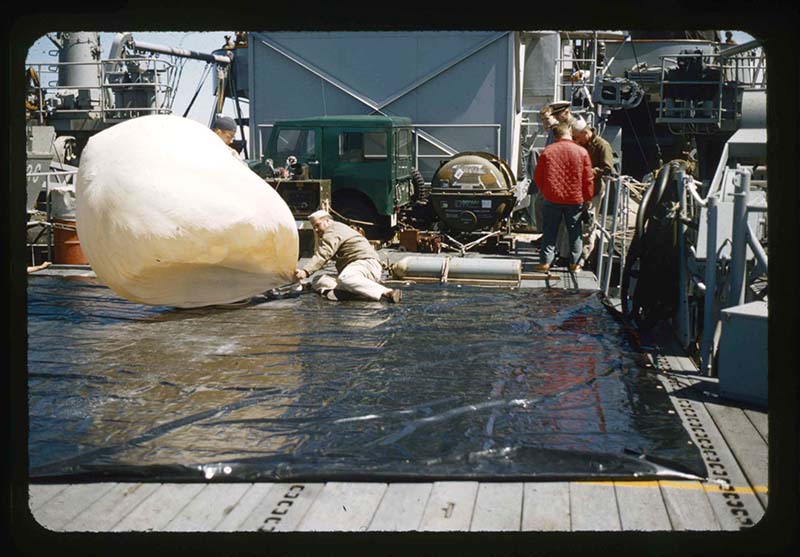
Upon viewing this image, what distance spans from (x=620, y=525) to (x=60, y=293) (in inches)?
292

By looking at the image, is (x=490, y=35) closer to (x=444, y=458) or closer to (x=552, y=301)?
(x=552, y=301)

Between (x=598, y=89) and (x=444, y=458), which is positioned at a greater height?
(x=598, y=89)

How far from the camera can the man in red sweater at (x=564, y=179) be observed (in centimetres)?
1072

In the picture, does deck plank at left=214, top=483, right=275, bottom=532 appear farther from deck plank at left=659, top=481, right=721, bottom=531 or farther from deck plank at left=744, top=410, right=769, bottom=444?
deck plank at left=744, top=410, right=769, bottom=444

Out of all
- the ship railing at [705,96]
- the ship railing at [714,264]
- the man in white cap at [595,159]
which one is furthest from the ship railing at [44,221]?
the ship railing at [705,96]

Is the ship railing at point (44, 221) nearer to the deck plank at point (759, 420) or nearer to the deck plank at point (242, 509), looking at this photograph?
the deck plank at point (242, 509)

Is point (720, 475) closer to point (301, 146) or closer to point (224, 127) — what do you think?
point (224, 127)

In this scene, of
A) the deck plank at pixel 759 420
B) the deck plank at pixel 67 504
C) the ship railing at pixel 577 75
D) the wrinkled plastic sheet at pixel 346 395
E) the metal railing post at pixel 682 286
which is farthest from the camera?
the ship railing at pixel 577 75

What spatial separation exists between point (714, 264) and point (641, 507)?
2.85m

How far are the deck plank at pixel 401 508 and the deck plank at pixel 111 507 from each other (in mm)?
1075

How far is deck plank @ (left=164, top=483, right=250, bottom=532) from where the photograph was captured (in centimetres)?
411

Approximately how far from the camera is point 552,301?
944 cm

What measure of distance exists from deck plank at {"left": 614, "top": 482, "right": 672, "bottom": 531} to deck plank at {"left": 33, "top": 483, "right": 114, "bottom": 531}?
2.31 metres

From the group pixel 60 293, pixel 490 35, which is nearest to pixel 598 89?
pixel 490 35
